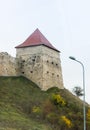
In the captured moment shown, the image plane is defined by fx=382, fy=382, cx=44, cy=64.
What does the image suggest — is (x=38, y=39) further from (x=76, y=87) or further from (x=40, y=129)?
(x=40, y=129)

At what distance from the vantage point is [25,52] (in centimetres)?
5838

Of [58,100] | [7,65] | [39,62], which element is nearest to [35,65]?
[39,62]

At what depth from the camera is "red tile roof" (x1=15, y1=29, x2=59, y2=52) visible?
5814 cm

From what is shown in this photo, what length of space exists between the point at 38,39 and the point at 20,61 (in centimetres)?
440

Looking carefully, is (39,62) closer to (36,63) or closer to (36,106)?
(36,63)

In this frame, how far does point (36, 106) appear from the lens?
157ft

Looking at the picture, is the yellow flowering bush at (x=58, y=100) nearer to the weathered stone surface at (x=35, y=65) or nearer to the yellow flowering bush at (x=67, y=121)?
the yellow flowering bush at (x=67, y=121)

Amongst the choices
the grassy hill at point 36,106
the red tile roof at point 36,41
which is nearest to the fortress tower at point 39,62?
the red tile roof at point 36,41

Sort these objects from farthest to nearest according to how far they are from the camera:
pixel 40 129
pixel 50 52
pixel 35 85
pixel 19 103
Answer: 1. pixel 50 52
2. pixel 35 85
3. pixel 19 103
4. pixel 40 129

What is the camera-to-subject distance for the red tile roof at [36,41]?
58.1 metres

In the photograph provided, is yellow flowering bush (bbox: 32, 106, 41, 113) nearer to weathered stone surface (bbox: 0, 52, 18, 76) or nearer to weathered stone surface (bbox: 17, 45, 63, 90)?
weathered stone surface (bbox: 17, 45, 63, 90)

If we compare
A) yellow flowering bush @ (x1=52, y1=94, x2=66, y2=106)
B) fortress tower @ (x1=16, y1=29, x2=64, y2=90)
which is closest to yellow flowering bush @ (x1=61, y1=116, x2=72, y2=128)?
yellow flowering bush @ (x1=52, y1=94, x2=66, y2=106)

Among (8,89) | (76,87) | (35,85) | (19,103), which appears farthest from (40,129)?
(76,87)

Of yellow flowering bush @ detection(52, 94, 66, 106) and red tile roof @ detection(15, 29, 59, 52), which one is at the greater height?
red tile roof @ detection(15, 29, 59, 52)
